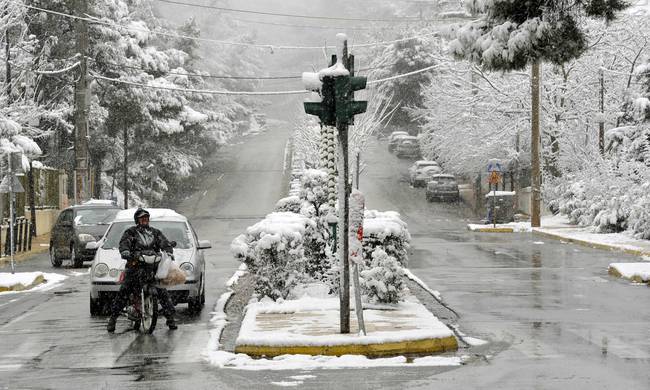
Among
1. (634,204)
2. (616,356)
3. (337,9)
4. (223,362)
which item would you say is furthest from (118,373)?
(337,9)

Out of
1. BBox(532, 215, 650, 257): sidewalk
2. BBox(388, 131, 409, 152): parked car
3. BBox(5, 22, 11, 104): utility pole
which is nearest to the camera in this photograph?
BBox(532, 215, 650, 257): sidewalk

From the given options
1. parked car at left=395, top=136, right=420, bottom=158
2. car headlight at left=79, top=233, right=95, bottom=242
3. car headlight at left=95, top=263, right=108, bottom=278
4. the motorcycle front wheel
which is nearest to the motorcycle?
the motorcycle front wheel

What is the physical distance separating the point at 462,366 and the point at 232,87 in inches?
4149

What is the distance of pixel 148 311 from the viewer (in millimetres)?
14656

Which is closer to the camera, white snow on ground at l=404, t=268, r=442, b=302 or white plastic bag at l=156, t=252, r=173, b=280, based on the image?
white plastic bag at l=156, t=252, r=173, b=280

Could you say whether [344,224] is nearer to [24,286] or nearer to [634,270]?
[24,286]

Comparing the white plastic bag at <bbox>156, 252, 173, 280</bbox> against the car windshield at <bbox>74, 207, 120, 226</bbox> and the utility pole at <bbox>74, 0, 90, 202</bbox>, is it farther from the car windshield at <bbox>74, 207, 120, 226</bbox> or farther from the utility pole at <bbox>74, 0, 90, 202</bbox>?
the utility pole at <bbox>74, 0, 90, 202</bbox>

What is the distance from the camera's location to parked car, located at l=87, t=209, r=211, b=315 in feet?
54.2

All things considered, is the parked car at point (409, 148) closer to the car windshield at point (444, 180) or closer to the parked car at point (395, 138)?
the parked car at point (395, 138)

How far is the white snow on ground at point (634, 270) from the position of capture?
857 inches

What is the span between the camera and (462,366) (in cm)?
1149

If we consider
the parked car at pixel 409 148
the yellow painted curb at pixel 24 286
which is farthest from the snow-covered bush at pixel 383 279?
the parked car at pixel 409 148

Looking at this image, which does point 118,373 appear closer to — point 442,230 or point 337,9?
point 442,230

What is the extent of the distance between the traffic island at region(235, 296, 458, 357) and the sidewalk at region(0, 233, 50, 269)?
51.7ft
